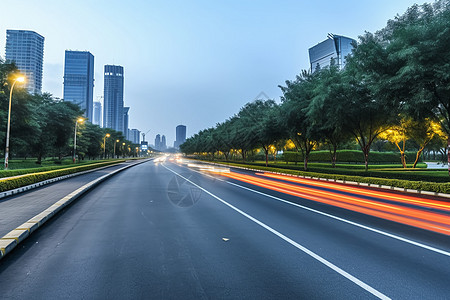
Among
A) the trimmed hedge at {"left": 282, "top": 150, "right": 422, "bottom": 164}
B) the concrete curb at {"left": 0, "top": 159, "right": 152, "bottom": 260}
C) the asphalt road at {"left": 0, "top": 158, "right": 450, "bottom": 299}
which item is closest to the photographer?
the asphalt road at {"left": 0, "top": 158, "right": 450, "bottom": 299}

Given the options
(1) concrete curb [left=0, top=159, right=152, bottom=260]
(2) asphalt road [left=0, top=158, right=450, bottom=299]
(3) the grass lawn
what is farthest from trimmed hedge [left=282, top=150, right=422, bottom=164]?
(1) concrete curb [left=0, top=159, right=152, bottom=260]

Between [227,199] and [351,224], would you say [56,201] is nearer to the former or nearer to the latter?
[227,199]

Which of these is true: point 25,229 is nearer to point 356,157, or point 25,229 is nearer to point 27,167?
point 27,167

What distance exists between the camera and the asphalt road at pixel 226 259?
3.79m

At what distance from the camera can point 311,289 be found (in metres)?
3.81

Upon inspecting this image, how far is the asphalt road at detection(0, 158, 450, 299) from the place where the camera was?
3.79 m

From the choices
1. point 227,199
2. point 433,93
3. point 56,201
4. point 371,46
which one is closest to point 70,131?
point 56,201

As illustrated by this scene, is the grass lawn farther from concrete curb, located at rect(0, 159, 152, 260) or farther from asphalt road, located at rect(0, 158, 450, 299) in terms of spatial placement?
asphalt road, located at rect(0, 158, 450, 299)

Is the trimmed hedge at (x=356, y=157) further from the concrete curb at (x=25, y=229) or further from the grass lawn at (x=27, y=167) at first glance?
the concrete curb at (x=25, y=229)

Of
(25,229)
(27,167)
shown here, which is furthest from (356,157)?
(25,229)

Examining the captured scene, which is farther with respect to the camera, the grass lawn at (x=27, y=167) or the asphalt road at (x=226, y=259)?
the grass lawn at (x=27, y=167)

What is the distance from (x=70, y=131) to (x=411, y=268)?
48.2 metres

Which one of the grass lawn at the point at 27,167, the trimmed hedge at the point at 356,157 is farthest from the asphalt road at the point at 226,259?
the trimmed hedge at the point at 356,157

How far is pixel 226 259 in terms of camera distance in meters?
4.96
